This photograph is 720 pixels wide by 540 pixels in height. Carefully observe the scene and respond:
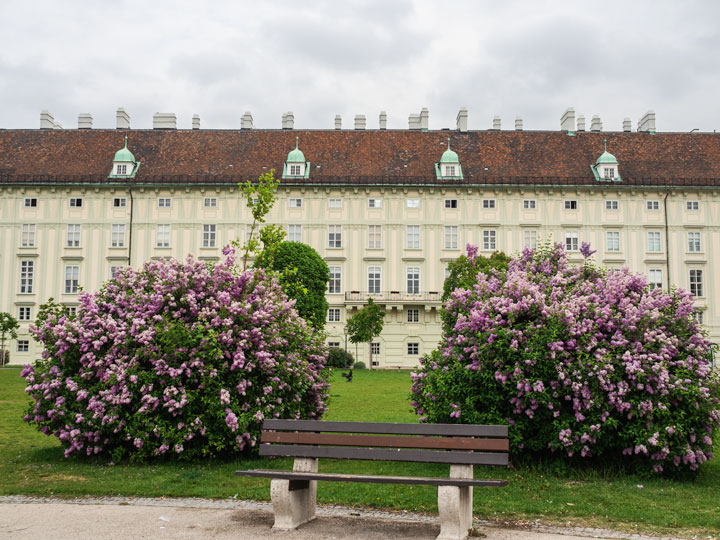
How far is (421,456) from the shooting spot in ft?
25.3

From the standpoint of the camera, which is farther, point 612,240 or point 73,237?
point 73,237

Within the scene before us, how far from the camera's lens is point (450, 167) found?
57625 mm

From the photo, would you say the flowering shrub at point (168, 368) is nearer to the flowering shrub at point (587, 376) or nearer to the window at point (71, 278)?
the flowering shrub at point (587, 376)

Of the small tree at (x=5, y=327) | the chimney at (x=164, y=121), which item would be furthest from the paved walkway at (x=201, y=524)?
the chimney at (x=164, y=121)

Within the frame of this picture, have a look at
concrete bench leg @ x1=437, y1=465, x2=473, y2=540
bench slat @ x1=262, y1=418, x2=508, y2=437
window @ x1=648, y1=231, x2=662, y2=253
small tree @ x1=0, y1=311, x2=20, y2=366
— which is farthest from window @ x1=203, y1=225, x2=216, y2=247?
concrete bench leg @ x1=437, y1=465, x2=473, y2=540

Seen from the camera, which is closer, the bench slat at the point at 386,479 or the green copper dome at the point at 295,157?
the bench slat at the point at 386,479

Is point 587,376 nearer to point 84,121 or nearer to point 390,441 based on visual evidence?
point 390,441

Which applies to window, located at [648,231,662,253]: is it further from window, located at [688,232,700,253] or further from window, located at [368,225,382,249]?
window, located at [368,225,382,249]

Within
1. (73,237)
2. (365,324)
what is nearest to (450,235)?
(365,324)

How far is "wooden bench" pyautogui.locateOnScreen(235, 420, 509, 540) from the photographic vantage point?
7.31 meters

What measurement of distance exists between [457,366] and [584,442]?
2.05 m

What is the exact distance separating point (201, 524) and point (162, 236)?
51921mm

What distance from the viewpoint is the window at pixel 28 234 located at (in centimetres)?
5775

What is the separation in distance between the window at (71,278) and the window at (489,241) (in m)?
30.4
